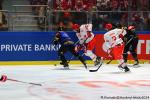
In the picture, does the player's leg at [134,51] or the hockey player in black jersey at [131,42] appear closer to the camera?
the hockey player in black jersey at [131,42]

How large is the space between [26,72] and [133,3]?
663 cm

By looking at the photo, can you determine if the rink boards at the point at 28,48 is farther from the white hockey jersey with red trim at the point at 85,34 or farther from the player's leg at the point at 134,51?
the player's leg at the point at 134,51

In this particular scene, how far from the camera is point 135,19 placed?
20.9m

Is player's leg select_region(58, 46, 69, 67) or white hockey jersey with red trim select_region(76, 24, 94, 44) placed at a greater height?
white hockey jersey with red trim select_region(76, 24, 94, 44)

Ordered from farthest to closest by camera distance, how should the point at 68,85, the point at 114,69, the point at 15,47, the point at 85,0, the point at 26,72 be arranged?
the point at 85,0 → the point at 15,47 → the point at 114,69 → the point at 26,72 → the point at 68,85

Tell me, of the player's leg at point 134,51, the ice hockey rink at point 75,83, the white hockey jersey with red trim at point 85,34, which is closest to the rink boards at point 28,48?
the ice hockey rink at point 75,83

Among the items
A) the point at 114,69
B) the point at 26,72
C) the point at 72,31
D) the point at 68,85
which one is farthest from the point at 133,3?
the point at 68,85

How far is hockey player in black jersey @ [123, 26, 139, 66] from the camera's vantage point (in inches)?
746

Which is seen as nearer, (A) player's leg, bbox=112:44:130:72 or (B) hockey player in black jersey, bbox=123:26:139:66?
(A) player's leg, bbox=112:44:130:72

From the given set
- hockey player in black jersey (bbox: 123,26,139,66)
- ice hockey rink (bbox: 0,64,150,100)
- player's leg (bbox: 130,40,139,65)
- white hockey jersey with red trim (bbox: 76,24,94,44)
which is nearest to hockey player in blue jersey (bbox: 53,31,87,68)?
ice hockey rink (bbox: 0,64,150,100)

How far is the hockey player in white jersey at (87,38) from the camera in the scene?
1894cm

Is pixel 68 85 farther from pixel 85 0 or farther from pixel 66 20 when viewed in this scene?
pixel 85 0

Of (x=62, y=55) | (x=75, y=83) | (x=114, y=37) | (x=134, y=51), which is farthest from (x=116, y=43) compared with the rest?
(x=75, y=83)

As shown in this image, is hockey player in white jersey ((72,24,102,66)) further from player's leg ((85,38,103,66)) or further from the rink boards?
the rink boards
